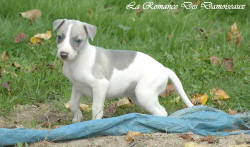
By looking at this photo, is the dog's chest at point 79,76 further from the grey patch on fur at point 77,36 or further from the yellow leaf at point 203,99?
the yellow leaf at point 203,99

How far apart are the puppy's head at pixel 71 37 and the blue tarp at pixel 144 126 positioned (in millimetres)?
617

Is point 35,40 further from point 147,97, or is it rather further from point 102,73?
point 147,97

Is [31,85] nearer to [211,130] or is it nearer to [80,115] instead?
[80,115]

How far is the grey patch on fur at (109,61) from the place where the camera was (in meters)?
4.16

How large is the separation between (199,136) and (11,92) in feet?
7.15

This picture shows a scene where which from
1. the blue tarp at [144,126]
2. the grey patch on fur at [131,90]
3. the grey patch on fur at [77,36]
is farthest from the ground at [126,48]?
the grey patch on fur at [77,36]

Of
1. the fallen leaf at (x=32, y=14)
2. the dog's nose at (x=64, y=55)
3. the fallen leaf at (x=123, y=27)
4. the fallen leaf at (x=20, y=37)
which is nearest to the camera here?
the dog's nose at (x=64, y=55)

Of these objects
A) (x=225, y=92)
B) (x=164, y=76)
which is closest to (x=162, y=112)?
(x=164, y=76)

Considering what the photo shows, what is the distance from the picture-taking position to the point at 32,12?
6.35m

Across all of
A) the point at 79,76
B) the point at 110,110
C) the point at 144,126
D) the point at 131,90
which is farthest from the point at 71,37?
the point at 110,110

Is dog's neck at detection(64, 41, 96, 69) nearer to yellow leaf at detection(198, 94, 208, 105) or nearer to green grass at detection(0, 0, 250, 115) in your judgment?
green grass at detection(0, 0, 250, 115)

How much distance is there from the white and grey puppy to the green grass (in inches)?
23.6

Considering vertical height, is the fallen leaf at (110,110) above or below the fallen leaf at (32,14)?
below

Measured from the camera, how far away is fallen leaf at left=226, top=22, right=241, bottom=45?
6.75 metres
